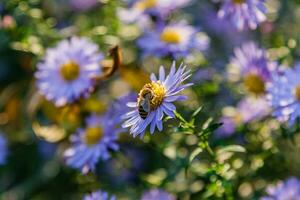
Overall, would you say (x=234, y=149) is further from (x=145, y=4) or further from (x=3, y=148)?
(x=3, y=148)

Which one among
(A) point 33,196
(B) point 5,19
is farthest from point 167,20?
(A) point 33,196

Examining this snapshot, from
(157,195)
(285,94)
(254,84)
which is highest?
(285,94)

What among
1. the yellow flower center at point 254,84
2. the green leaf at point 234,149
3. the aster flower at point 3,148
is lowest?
the aster flower at point 3,148

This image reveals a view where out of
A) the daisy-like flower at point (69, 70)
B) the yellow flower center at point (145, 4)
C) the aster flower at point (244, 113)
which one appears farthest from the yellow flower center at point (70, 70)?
the aster flower at point (244, 113)

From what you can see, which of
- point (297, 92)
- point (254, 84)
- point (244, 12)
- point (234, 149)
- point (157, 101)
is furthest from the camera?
point (254, 84)

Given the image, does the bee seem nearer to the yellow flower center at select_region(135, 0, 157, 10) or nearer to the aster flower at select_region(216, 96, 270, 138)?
the aster flower at select_region(216, 96, 270, 138)

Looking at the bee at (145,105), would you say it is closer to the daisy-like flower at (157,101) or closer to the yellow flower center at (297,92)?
the daisy-like flower at (157,101)

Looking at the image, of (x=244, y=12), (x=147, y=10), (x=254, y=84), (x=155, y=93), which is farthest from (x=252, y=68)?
(x=155, y=93)
